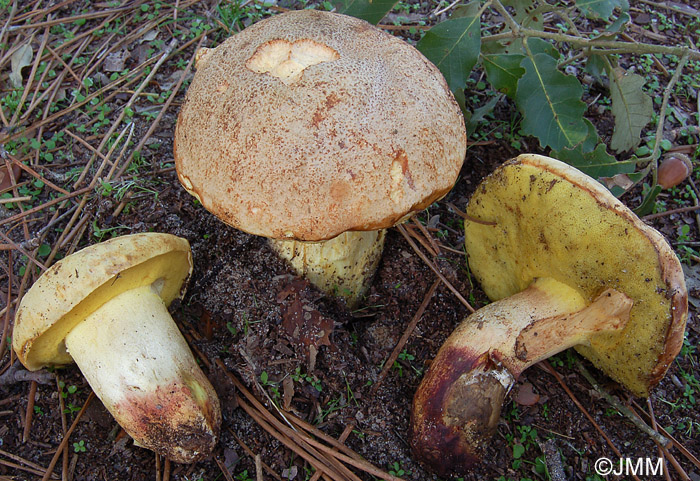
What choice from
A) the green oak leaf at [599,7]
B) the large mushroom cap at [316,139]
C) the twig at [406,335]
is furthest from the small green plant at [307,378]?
the green oak leaf at [599,7]

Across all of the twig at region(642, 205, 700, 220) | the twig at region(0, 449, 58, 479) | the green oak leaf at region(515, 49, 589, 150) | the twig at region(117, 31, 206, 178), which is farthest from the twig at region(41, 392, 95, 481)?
the twig at region(642, 205, 700, 220)

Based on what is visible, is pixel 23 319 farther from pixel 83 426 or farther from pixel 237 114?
pixel 237 114

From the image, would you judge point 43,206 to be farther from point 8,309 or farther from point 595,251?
point 595,251

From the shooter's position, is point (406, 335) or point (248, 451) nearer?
point (248, 451)

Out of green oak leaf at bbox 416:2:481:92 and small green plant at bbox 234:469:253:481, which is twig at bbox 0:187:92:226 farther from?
green oak leaf at bbox 416:2:481:92

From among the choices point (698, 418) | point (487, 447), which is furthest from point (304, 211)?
point (698, 418)

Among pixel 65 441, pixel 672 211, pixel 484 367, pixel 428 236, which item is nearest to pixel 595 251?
pixel 484 367
